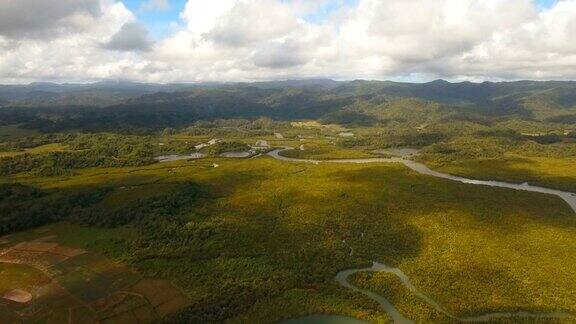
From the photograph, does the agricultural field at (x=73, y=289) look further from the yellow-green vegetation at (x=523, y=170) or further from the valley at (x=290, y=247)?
the yellow-green vegetation at (x=523, y=170)

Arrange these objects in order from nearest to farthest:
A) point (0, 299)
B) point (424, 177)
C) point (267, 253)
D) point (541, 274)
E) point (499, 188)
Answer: point (0, 299), point (541, 274), point (267, 253), point (499, 188), point (424, 177)

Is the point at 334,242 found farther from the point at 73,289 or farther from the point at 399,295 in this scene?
the point at 73,289

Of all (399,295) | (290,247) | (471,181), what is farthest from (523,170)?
(399,295)

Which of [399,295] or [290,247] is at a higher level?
[290,247]

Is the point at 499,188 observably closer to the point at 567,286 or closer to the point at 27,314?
the point at 567,286

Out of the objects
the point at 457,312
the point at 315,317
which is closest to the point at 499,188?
the point at 457,312

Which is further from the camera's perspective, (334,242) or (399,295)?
(334,242)

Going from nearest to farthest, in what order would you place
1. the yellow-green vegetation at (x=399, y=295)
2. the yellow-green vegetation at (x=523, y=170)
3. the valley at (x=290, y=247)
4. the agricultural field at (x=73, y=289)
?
the yellow-green vegetation at (x=399, y=295) < the agricultural field at (x=73, y=289) < the valley at (x=290, y=247) < the yellow-green vegetation at (x=523, y=170)

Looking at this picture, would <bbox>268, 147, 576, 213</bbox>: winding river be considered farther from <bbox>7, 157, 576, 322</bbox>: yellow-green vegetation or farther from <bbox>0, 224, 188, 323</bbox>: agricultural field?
<bbox>0, 224, 188, 323</bbox>: agricultural field

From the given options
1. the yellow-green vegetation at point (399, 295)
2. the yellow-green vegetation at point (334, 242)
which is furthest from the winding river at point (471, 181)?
the yellow-green vegetation at point (399, 295)
